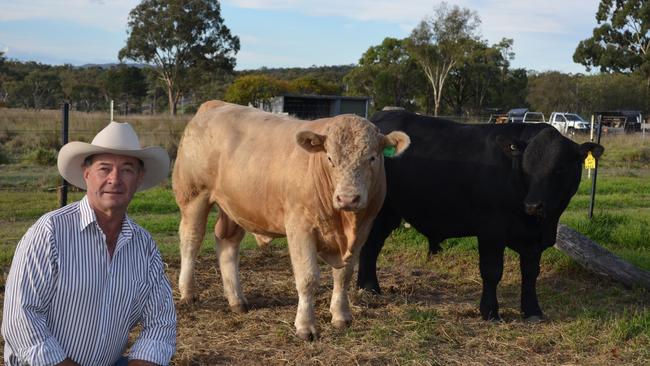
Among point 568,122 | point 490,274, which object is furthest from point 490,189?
point 568,122

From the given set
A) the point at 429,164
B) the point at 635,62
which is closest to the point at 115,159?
the point at 429,164

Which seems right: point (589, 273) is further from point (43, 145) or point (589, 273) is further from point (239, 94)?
point (239, 94)

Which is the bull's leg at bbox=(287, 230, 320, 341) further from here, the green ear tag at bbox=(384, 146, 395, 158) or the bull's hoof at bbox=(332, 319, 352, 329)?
the green ear tag at bbox=(384, 146, 395, 158)

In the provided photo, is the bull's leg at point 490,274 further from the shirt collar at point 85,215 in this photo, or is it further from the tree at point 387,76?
the tree at point 387,76

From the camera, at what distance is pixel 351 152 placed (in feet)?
17.7

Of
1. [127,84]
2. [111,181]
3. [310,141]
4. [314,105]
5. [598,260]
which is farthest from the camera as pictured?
[127,84]

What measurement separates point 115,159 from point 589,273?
608 centimetres

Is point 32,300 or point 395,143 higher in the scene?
point 395,143

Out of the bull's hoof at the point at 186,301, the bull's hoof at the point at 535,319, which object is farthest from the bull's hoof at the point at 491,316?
the bull's hoof at the point at 186,301

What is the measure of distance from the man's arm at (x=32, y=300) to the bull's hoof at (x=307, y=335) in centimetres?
279

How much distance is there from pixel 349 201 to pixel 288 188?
3.00ft

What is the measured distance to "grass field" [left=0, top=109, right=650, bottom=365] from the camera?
5.34 meters

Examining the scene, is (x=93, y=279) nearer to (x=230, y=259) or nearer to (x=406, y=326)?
(x=406, y=326)

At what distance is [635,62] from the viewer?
59125 mm
